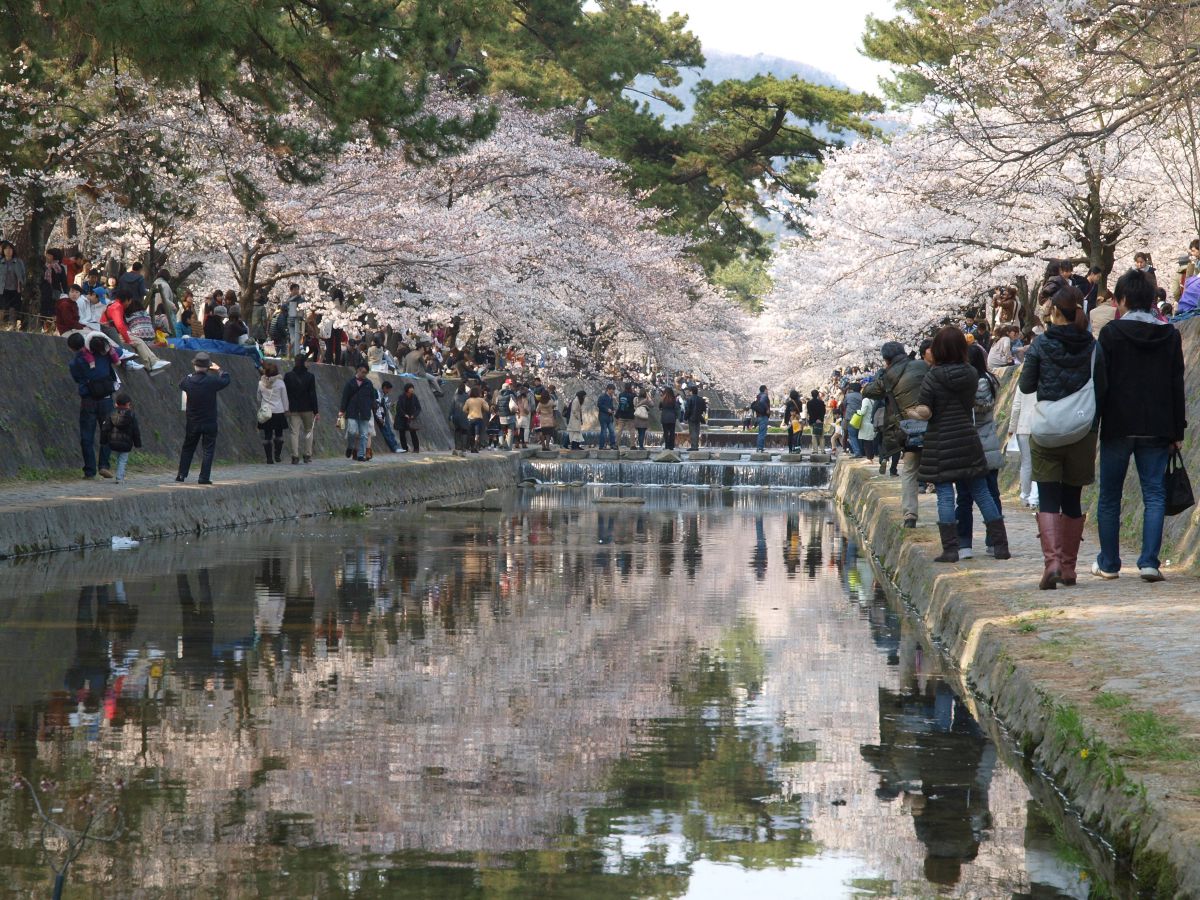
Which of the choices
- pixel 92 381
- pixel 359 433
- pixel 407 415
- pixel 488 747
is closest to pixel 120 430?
pixel 92 381

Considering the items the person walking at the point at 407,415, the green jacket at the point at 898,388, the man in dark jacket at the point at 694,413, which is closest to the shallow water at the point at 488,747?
the green jacket at the point at 898,388

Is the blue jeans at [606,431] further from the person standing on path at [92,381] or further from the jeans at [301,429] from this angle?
the person standing on path at [92,381]

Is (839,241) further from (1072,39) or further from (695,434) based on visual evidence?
(1072,39)

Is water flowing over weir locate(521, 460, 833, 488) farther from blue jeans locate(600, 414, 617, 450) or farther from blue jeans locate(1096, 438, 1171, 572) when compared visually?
blue jeans locate(1096, 438, 1171, 572)

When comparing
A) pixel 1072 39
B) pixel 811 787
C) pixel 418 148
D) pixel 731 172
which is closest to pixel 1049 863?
pixel 811 787

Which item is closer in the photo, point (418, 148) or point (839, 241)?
point (418, 148)

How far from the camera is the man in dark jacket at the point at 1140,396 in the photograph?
34.5 ft

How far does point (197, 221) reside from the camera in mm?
33656

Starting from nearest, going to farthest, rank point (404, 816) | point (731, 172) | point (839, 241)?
1. point (404, 816)
2. point (839, 241)
3. point (731, 172)

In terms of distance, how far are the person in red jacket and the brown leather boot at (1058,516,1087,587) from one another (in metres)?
16.5

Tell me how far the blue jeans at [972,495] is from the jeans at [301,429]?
54.0 feet

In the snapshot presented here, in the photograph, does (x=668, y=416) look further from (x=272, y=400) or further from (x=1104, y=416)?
(x=1104, y=416)

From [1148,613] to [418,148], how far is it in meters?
13.8

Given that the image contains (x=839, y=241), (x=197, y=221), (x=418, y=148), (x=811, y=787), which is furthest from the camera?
(x=839, y=241)
